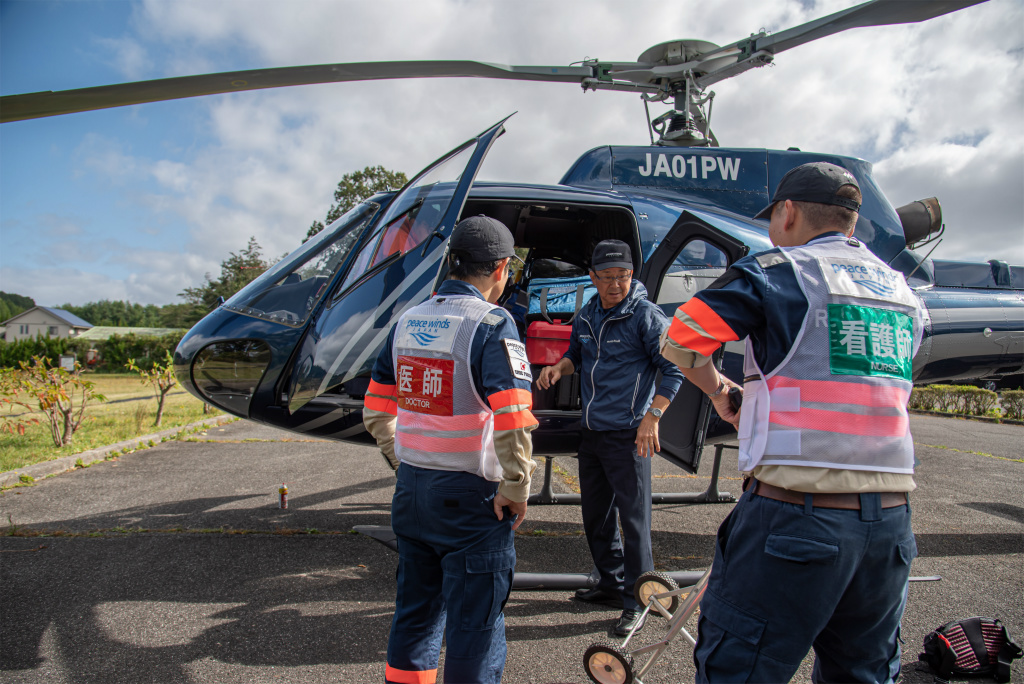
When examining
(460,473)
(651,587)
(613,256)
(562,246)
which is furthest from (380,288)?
(562,246)

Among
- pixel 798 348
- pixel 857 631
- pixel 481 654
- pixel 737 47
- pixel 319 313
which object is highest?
pixel 737 47

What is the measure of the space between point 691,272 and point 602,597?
88.7 inches

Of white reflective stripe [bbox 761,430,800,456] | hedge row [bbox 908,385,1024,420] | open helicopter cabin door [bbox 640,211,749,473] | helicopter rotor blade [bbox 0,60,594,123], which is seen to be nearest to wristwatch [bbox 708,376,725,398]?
white reflective stripe [bbox 761,430,800,456]

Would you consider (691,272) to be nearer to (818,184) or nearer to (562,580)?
(562,580)

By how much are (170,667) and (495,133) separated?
3124mm

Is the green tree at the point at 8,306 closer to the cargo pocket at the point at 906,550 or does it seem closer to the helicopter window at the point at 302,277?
the helicopter window at the point at 302,277

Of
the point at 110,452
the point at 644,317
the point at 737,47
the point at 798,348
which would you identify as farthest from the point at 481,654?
the point at 110,452

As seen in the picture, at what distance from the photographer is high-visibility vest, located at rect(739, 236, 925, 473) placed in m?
1.33

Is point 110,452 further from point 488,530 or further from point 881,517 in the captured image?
point 881,517

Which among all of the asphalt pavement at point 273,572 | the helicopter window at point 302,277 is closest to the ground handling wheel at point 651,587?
the asphalt pavement at point 273,572

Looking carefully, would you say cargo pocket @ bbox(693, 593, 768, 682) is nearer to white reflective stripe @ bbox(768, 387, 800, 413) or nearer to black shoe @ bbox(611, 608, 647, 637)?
white reflective stripe @ bbox(768, 387, 800, 413)

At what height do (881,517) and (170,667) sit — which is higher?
→ (881,517)

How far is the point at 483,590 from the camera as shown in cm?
175

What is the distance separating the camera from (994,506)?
5.50 meters
